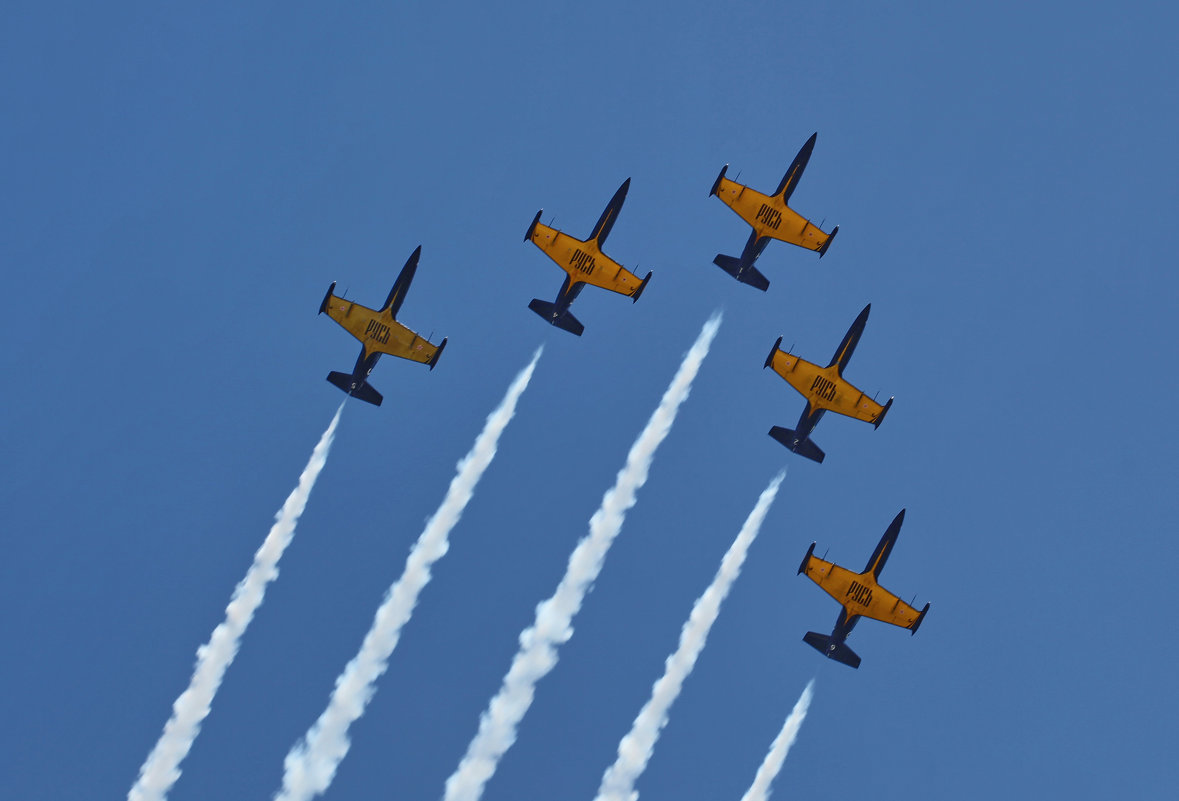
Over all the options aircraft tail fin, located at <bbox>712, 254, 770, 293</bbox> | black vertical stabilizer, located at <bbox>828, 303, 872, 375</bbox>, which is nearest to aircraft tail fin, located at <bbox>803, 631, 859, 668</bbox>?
black vertical stabilizer, located at <bbox>828, 303, 872, 375</bbox>

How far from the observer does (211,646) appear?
7388 centimetres

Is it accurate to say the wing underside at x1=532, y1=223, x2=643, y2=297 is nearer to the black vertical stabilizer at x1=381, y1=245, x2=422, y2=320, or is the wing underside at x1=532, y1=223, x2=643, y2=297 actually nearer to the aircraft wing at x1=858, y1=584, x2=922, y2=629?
the black vertical stabilizer at x1=381, y1=245, x2=422, y2=320

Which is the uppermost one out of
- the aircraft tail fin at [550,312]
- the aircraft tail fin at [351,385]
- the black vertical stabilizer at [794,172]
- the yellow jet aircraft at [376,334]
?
the black vertical stabilizer at [794,172]

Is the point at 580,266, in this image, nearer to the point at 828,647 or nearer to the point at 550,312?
the point at 550,312

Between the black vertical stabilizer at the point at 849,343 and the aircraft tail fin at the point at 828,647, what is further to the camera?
the aircraft tail fin at the point at 828,647

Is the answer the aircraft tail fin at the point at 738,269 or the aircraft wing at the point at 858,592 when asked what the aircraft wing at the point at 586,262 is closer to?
the aircraft tail fin at the point at 738,269

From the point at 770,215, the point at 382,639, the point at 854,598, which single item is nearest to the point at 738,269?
the point at 770,215

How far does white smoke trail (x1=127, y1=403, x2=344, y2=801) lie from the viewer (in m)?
73.0

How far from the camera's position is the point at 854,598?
2788 inches

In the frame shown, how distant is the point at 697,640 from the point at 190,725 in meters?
26.5

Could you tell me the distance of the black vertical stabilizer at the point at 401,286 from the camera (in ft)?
224

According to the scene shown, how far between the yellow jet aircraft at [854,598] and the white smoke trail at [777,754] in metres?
5.60

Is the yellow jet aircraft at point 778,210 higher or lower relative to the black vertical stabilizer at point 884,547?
higher

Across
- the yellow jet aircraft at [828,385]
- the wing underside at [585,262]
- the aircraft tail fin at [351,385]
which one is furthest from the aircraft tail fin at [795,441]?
the aircraft tail fin at [351,385]
